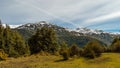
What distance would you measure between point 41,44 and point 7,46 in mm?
11562

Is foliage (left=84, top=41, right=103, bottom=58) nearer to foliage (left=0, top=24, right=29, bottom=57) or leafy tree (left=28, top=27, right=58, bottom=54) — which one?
leafy tree (left=28, top=27, right=58, bottom=54)

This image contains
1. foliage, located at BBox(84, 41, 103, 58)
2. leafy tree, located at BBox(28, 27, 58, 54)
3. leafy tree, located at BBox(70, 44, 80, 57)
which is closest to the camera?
foliage, located at BBox(84, 41, 103, 58)

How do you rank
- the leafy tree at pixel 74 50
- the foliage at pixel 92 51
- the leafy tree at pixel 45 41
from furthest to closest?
the leafy tree at pixel 45 41
the leafy tree at pixel 74 50
the foliage at pixel 92 51

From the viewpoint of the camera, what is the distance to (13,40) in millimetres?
87625

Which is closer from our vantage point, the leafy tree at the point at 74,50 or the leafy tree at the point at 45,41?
the leafy tree at the point at 74,50

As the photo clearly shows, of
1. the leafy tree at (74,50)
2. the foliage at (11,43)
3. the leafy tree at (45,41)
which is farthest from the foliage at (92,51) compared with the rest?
the foliage at (11,43)

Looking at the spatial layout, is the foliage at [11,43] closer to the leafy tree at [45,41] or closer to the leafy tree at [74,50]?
the leafy tree at [45,41]

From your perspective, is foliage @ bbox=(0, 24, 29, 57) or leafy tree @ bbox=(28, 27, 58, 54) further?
foliage @ bbox=(0, 24, 29, 57)

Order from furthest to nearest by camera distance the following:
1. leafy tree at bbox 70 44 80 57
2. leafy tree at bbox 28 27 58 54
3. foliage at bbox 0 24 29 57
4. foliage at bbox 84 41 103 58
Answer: foliage at bbox 0 24 29 57 → leafy tree at bbox 28 27 58 54 → leafy tree at bbox 70 44 80 57 → foliage at bbox 84 41 103 58

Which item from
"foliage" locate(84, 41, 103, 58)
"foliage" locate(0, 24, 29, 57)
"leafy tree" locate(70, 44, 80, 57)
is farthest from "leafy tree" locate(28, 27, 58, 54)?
"foliage" locate(84, 41, 103, 58)

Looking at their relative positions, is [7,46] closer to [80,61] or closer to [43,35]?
[43,35]

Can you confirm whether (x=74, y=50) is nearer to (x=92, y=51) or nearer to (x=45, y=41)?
(x=92, y=51)

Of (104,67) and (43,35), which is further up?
(43,35)

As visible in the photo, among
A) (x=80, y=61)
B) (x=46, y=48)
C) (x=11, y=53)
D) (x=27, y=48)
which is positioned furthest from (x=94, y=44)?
(x=27, y=48)
